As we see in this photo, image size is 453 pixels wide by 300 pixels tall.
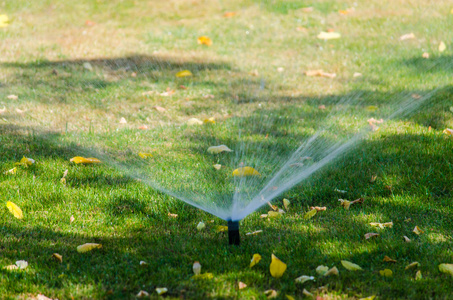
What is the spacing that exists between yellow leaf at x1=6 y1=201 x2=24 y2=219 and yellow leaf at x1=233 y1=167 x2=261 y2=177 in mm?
1543

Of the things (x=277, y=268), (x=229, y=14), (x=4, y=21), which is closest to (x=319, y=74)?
(x=229, y=14)

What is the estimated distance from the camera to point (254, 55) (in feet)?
23.9

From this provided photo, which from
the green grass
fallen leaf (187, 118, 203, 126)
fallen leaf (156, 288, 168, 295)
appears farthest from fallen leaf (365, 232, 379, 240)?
fallen leaf (187, 118, 203, 126)

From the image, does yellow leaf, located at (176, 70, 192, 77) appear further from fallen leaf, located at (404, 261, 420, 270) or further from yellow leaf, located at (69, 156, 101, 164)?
fallen leaf, located at (404, 261, 420, 270)

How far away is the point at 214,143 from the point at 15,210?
6.05 ft

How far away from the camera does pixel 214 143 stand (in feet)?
14.6

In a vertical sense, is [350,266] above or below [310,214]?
above

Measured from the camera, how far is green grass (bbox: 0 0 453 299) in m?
2.64

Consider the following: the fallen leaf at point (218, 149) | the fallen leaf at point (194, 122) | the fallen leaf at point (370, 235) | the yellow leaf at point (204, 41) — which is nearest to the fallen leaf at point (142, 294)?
the fallen leaf at point (370, 235)

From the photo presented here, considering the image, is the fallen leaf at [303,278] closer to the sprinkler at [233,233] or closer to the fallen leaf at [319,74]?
the sprinkler at [233,233]

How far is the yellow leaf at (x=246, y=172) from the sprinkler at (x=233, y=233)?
0.87 metres

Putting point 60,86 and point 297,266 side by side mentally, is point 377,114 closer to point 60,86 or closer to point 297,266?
point 297,266

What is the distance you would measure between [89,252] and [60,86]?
3.48m

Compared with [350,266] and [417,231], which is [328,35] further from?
[350,266]
